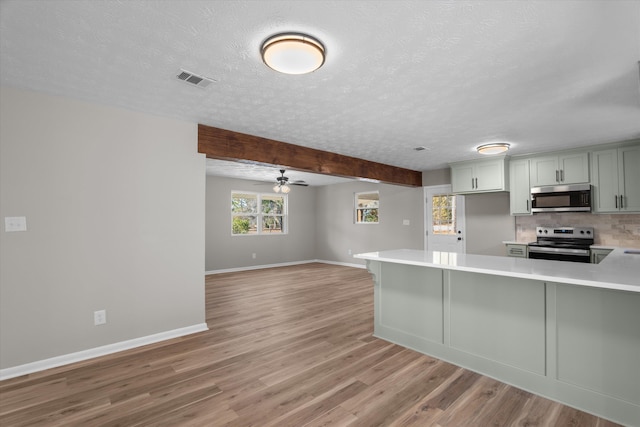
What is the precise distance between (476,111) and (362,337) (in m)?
2.68

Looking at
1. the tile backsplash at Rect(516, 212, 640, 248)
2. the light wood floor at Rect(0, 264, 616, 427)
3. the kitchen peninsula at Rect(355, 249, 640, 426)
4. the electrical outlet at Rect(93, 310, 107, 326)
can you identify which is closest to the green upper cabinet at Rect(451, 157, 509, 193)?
the tile backsplash at Rect(516, 212, 640, 248)

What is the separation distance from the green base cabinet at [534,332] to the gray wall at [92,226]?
2533 mm

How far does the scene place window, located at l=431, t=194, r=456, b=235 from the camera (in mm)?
6450

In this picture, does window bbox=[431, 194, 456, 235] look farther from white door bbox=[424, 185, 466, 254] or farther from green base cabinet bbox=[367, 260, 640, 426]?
green base cabinet bbox=[367, 260, 640, 426]

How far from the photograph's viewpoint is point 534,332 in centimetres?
232

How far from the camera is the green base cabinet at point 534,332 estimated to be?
1987 millimetres

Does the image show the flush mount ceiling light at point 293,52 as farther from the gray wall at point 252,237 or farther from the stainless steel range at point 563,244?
the gray wall at point 252,237

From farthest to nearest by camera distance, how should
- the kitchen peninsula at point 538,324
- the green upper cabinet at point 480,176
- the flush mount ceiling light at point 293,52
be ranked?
the green upper cabinet at point 480,176, the kitchen peninsula at point 538,324, the flush mount ceiling light at point 293,52

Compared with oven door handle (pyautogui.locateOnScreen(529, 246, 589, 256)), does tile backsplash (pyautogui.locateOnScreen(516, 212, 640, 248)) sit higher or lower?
higher

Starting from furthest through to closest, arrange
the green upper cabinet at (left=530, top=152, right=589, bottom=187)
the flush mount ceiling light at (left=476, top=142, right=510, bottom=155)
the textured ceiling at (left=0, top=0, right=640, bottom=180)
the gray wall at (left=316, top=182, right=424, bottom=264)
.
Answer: the gray wall at (left=316, top=182, right=424, bottom=264) → the green upper cabinet at (left=530, top=152, right=589, bottom=187) → the flush mount ceiling light at (left=476, top=142, right=510, bottom=155) → the textured ceiling at (left=0, top=0, right=640, bottom=180)

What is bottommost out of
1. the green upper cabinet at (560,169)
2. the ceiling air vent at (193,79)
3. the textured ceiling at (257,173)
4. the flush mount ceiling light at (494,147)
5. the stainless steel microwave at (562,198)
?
the stainless steel microwave at (562,198)

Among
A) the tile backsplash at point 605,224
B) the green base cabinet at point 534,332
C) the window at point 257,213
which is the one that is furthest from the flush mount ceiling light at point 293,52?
the window at point 257,213

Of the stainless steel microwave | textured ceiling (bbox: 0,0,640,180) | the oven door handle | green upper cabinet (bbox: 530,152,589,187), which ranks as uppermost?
textured ceiling (bbox: 0,0,640,180)

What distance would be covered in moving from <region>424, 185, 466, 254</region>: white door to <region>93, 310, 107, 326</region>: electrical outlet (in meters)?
5.80
